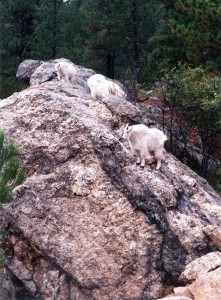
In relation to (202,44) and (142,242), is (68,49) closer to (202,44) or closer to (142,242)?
(202,44)

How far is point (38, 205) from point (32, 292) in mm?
1830

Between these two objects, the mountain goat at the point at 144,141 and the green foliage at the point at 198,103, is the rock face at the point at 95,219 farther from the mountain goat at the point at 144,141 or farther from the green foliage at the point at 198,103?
the green foliage at the point at 198,103

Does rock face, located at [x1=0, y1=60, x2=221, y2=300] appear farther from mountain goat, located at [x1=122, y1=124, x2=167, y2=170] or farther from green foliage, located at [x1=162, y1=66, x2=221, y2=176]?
green foliage, located at [x1=162, y1=66, x2=221, y2=176]

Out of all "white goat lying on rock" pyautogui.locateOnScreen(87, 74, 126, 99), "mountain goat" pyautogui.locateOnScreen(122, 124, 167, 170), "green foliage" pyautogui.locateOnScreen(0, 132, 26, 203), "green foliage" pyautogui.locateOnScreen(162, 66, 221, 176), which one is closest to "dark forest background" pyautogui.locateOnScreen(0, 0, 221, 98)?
"green foliage" pyautogui.locateOnScreen(162, 66, 221, 176)

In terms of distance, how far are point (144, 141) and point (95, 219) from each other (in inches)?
76.1

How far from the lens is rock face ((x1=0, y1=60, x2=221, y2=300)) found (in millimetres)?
10508

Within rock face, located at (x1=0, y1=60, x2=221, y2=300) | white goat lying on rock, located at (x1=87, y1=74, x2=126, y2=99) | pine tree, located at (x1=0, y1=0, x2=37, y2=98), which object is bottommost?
pine tree, located at (x1=0, y1=0, x2=37, y2=98)

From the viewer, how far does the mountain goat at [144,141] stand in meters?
11.1

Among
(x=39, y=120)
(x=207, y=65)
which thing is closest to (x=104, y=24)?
(x=207, y=65)

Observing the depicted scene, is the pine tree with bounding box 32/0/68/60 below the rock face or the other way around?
below

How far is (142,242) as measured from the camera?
10516 mm

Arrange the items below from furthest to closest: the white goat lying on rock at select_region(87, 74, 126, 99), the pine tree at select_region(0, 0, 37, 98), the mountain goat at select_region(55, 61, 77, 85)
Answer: the pine tree at select_region(0, 0, 37, 98)
the mountain goat at select_region(55, 61, 77, 85)
the white goat lying on rock at select_region(87, 74, 126, 99)

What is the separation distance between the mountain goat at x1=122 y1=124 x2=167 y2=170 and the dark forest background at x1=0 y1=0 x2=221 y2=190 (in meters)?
5.84

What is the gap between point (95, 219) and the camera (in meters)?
10.7
